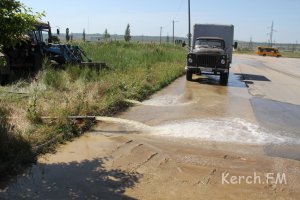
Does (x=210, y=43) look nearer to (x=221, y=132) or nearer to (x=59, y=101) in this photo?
(x=59, y=101)

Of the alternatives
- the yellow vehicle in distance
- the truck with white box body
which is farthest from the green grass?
the yellow vehicle in distance

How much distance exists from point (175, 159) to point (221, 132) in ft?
8.48

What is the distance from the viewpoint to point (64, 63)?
1805cm

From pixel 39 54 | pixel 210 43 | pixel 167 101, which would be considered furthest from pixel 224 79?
pixel 39 54

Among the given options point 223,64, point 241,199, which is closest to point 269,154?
point 241,199

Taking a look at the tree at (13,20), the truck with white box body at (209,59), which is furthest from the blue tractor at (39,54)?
the tree at (13,20)

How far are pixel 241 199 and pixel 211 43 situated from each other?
56.7 ft

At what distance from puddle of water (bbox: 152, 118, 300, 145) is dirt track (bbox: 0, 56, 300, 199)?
0.07 feet

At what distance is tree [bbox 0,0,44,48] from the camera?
6.06m

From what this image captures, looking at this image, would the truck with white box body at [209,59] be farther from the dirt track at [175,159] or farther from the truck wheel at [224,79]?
the dirt track at [175,159]

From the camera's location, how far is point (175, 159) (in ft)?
24.8

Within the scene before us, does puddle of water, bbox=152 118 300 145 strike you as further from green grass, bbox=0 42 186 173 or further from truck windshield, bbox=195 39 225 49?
truck windshield, bbox=195 39 225 49

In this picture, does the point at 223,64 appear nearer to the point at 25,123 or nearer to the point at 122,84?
the point at 122,84

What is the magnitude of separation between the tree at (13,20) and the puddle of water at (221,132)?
4238 mm
